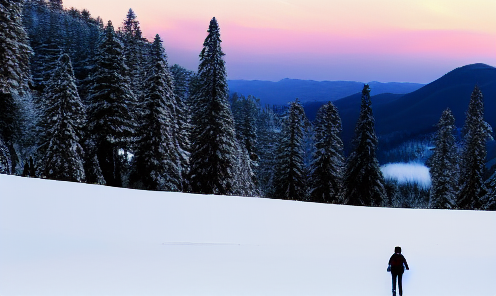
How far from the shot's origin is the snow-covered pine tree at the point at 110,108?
66.0 feet

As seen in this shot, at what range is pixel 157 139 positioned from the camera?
21.4 metres

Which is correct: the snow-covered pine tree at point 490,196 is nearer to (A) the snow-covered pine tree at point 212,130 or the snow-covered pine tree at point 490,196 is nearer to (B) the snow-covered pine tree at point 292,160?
(B) the snow-covered pine tree at point 292,160

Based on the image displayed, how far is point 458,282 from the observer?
8422 millimetres

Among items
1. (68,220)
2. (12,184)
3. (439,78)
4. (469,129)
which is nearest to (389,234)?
(68,220)

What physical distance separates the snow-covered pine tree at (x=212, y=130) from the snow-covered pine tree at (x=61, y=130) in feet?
21.7

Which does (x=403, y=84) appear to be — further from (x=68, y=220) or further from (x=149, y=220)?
(x=68, y=220)

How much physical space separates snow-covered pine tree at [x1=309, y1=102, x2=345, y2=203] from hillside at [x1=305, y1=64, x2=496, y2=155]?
0.74 metres

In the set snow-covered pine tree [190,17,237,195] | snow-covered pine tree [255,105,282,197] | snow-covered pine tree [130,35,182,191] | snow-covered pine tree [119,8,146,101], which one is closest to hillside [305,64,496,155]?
snow-covered pine tree [255,105,282,197]

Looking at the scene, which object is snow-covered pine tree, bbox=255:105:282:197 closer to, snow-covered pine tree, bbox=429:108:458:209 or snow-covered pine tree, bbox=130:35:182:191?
snow-covered pine tree, bbox=130:35:182:191

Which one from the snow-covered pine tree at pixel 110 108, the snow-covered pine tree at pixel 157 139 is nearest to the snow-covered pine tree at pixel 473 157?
the snow-covered pine tree at pixel 157 139

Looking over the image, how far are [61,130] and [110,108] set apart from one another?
9.25ft

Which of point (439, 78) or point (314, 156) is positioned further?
point (439, 78)

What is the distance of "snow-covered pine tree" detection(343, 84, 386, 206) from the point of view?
75.8ft

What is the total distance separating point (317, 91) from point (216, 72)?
31.3ft
